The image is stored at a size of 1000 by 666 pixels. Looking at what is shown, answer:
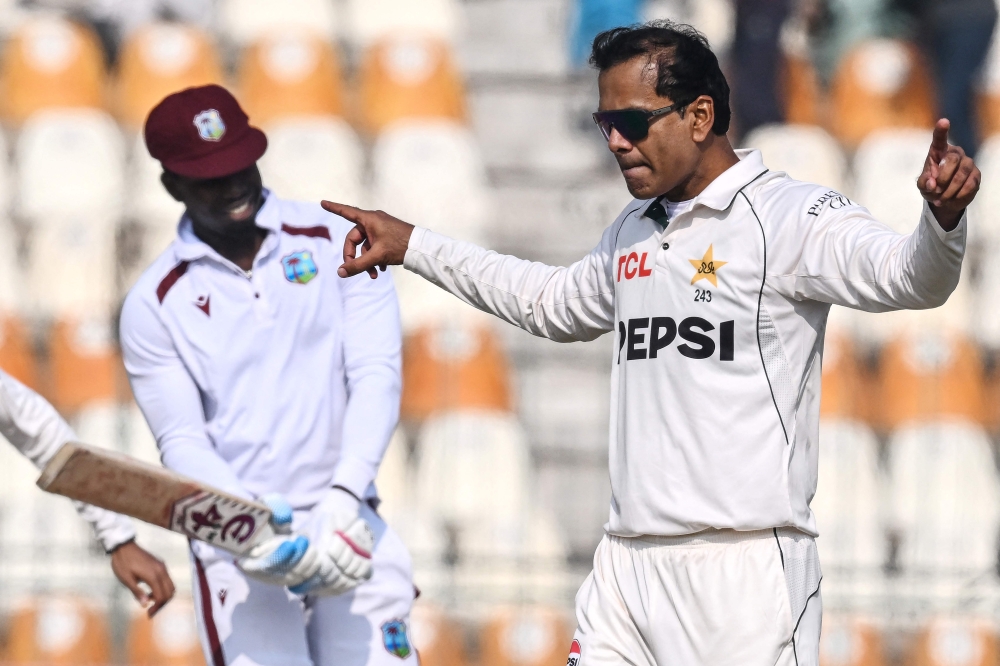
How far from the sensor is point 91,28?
347 inches

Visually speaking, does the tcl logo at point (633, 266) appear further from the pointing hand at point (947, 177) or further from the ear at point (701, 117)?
the pointing hand at point (947, 177)

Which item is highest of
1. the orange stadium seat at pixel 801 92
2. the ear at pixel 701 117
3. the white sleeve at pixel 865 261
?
the orange stadium seat at pixel 801 92

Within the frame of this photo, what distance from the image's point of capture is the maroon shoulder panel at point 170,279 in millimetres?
3783

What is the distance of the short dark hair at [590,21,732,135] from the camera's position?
2943mm

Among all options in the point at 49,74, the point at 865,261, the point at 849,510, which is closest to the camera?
the point at 865,261

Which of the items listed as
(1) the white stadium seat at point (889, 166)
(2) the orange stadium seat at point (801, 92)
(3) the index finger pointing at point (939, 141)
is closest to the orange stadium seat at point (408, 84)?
(2) the orange stadium seat at point (801, 92)

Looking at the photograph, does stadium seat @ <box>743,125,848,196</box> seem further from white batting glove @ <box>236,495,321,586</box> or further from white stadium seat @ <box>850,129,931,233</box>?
white batting glove @ <box>236,495,321,586</box>

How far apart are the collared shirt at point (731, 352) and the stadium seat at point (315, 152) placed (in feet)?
14.0

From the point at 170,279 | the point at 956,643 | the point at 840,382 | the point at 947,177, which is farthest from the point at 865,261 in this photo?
the point at 840,382

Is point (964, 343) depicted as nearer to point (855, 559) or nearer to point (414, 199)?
point (855, 559)

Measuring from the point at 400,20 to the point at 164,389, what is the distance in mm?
5762

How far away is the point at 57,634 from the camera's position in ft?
20.8

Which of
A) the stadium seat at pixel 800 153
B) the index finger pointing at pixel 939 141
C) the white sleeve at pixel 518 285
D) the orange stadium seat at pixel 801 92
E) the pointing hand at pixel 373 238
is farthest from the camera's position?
the orange stadium seat at pixel 801 92

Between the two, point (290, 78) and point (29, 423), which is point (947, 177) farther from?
point (290, 78)
